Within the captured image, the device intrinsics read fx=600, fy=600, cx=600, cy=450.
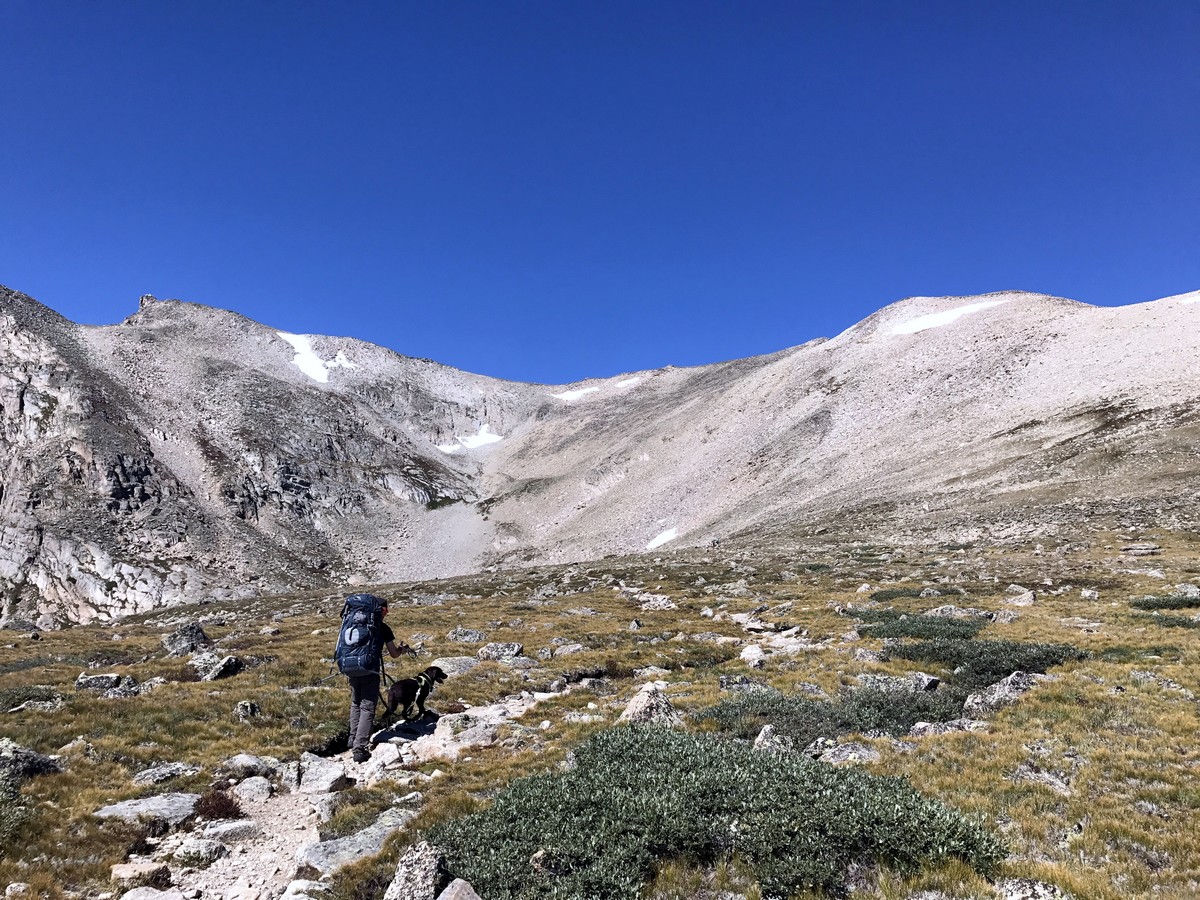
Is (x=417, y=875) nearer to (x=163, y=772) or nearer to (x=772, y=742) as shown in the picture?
(x=772, y=742)

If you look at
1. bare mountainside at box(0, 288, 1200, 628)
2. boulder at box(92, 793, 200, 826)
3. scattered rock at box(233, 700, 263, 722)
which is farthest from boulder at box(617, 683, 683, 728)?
bare mountainside at box(0, 288, 1200, 628)

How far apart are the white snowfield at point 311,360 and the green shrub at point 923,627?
164 metres

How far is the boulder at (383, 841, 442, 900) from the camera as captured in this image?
7.35 m

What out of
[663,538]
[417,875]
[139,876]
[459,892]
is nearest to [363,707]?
[139,876]

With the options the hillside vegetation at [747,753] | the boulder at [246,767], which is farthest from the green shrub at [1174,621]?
the boulder at [246,767]

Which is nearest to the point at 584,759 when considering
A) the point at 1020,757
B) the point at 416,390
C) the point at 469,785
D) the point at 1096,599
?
the point at 469,785

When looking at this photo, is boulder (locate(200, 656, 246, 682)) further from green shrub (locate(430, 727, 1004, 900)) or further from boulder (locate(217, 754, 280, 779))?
green shrub (locate(430, 727, 1004, 900))

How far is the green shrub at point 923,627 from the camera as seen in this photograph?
70.1ft

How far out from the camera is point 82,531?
8225 centimetres

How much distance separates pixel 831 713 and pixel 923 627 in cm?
1143

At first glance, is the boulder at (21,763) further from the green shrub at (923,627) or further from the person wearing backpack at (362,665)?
the green shrub at (923,627)

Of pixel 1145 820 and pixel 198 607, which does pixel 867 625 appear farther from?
pixel 198 607

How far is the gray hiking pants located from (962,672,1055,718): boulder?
13.3 m

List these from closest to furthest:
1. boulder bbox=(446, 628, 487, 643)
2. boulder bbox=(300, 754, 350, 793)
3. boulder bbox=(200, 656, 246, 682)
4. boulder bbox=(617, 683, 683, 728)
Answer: boulder bbox=(300, 754, 350, 793) < boulder bbox=(617, 683, 683, 728) < boulder bbox=(200, 656, 246, 682) < boulder bbox=(446, 628, 487, 643)
